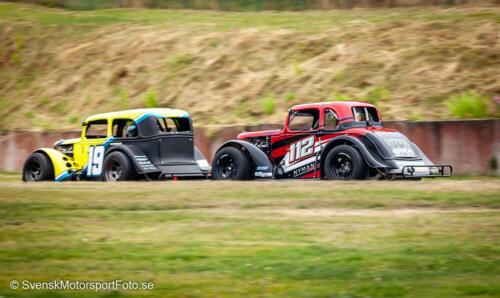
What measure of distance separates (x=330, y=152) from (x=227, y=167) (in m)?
3.22

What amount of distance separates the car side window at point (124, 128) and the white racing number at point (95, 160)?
0.52m

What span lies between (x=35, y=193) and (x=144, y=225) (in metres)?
5.39

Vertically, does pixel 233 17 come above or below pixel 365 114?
above

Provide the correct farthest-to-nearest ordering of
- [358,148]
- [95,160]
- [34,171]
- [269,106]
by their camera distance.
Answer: [269,106] → [34,171] → [95,160] → [358,148]

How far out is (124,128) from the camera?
2414 cm

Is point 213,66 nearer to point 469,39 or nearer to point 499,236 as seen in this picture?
point 469,39

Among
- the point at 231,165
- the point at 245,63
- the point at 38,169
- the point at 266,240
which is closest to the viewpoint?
the point at 266,240

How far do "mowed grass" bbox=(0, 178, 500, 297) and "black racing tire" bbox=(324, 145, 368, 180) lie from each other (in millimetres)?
1505

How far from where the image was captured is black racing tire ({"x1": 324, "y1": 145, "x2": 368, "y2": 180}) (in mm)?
20562

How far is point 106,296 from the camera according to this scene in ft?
32.9

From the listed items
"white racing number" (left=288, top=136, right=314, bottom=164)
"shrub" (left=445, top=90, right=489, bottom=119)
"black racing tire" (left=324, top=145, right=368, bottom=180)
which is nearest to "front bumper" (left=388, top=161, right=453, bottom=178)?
"black racing tire" (left=324, top=145, right=368, bottom=180)

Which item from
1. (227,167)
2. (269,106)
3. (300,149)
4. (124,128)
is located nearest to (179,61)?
(269,106)

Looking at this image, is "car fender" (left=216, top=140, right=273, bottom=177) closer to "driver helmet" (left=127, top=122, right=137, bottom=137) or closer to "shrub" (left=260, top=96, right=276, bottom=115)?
"driver helmet" (left=127, top=122, right=137, bottom=137)

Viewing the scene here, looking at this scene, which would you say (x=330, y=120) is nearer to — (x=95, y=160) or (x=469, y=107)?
(x=469, y=107)
